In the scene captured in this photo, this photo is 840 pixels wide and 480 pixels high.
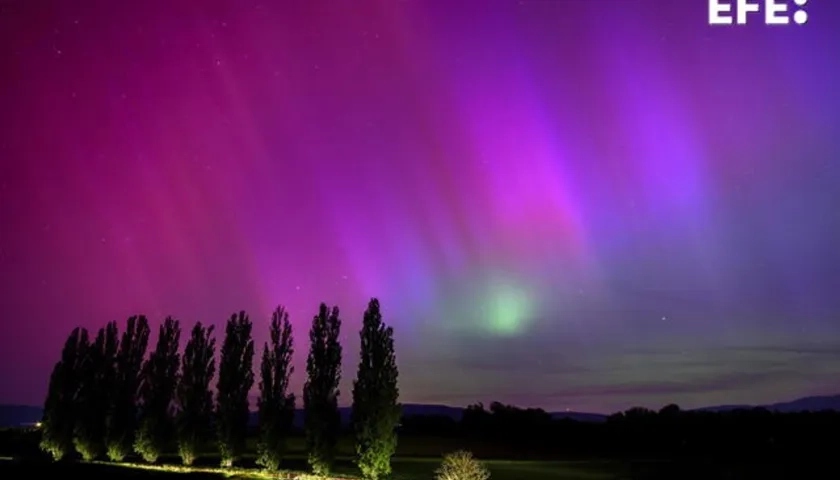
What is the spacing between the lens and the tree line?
39938 mm

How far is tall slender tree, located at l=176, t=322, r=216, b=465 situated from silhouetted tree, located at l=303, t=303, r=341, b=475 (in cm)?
916

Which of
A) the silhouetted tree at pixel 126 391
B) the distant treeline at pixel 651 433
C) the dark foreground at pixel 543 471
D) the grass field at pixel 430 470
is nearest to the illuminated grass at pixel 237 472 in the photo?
the grass field at pixel 430 470

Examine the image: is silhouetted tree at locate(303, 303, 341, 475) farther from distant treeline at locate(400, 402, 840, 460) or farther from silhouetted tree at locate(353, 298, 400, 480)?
distant treeline at locate(400, 402, 840, 460)

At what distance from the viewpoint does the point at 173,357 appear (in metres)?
54.7

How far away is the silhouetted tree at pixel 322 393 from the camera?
4003 centimetres

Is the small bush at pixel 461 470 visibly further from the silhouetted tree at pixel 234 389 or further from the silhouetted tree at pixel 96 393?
the silhouetted tree at pixel 96 393

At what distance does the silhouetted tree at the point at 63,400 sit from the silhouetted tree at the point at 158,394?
516 centimetres

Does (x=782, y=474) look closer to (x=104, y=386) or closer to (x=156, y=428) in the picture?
(x=156, y=428)

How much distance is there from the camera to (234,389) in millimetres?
48875

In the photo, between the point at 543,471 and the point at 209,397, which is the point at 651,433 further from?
the point at 209,397

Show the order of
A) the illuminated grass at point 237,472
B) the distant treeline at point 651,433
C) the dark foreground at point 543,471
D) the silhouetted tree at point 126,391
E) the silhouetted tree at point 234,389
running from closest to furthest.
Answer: the illuminated grass at point 237,472
the dark foreground at point 543,471
the silhouetted tree at point 234,389
the silhouetted tree at point 126,391
the distant treeline at point 651,433

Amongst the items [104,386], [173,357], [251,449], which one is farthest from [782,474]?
[104,386]

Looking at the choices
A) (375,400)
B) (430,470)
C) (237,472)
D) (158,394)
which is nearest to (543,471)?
(430,470)

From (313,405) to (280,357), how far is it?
6528mm
